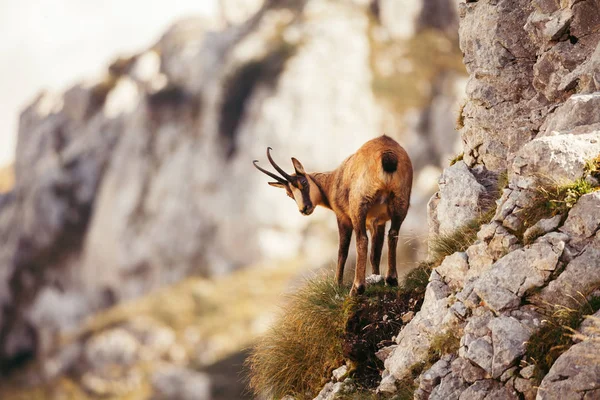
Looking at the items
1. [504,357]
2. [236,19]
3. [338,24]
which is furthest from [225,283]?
[504,357]

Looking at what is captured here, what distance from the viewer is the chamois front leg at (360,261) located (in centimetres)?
1206

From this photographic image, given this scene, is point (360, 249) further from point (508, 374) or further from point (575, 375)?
point (575, 375)

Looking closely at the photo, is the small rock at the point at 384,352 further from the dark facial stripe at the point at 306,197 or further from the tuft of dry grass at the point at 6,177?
the tuft of dry grass at the point at 6,177

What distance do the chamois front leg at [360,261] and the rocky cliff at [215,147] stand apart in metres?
60.7

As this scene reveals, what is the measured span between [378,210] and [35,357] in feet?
277

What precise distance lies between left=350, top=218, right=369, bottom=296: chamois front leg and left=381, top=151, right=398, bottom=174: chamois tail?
1124 millimetres

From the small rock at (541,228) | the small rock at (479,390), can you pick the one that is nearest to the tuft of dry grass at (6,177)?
the small rock at (541,228)

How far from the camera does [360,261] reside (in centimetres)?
1220

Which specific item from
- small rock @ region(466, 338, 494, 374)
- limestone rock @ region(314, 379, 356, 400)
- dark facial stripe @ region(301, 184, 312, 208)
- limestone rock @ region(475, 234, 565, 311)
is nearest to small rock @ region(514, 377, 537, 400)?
small rock @ region(466, 338, 494, 374)

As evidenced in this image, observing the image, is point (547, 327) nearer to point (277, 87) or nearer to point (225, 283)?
point (225, 283)

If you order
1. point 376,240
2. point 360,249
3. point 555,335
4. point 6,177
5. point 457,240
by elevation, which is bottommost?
point 555,335

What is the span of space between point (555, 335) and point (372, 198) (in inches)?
211

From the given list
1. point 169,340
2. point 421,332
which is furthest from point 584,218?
point 169,340

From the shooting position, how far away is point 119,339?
75375mm
